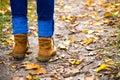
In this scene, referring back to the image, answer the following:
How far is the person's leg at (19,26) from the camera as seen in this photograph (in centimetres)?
268

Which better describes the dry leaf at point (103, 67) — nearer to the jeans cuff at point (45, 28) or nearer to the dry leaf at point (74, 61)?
the dry leaf at point (74, 61)

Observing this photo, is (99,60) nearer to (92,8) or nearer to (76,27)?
(76,27)

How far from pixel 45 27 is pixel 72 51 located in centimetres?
52

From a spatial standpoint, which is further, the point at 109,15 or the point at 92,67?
the point at 109,15

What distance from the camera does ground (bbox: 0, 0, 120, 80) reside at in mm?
2549

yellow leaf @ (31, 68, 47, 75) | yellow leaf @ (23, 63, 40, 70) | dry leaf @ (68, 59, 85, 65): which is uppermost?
dry leaf @ (68, 59, 85, 65)

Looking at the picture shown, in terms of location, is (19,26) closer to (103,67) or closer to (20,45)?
(20,45)

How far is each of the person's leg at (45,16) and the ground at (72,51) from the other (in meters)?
0.29

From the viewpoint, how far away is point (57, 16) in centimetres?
487

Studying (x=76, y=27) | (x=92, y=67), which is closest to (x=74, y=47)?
(x=92, y=67)

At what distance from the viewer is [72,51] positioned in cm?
310

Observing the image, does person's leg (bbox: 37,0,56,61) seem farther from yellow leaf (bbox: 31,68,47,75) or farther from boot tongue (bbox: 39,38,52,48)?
yellow leaf (bbox: 31,68,47,75)

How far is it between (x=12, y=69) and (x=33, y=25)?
1.58 metres

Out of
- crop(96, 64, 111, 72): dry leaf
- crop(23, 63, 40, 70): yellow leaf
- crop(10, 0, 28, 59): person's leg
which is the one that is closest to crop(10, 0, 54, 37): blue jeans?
crop(10, 0, 28, 59): person's leg
